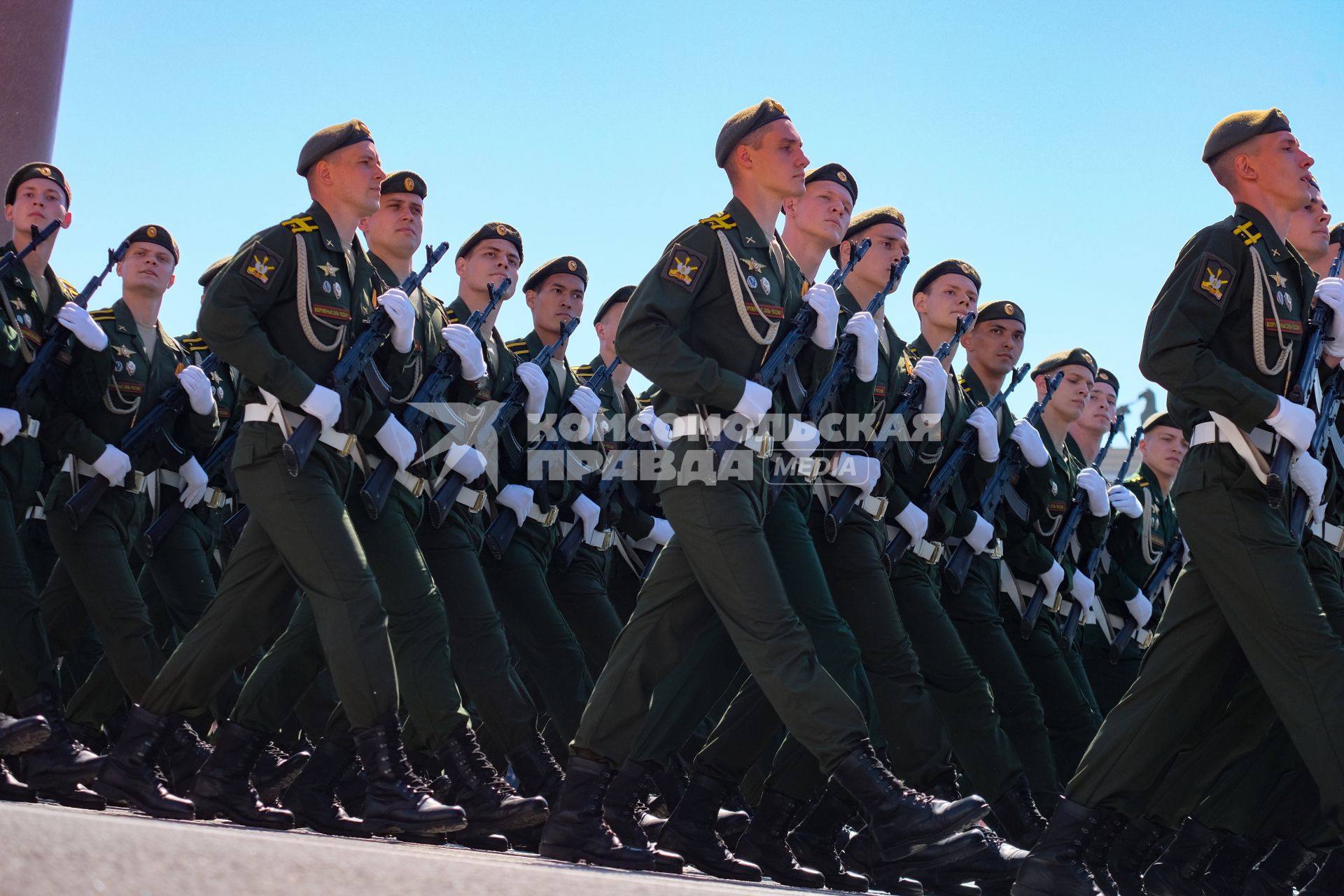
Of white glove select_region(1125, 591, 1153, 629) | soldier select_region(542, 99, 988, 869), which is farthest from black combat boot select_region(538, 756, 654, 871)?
white glove select_region(1125, 591, 1153, 629)

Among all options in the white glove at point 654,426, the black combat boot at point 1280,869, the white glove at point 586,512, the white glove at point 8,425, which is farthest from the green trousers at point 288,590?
the black combat boot at point 1280,869

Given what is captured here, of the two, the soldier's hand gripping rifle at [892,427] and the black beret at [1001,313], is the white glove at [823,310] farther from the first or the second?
the black beret at [1001,313]

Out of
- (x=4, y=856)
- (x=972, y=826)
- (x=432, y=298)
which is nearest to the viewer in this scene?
(x=4, y=856)

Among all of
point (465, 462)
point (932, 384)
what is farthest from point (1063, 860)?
point (465, 462)

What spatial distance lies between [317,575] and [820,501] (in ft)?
5.35

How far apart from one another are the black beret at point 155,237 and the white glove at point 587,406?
178cm

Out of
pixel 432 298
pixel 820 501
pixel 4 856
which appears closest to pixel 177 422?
pixel 432 298

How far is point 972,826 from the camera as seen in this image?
4.16 m

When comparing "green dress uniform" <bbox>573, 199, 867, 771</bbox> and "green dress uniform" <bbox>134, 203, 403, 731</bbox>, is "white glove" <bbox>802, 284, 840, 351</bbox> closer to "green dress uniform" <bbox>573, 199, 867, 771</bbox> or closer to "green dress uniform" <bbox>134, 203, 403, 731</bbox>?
"green dress uniform" <bbox>573, 199, 867, 771</bbox>

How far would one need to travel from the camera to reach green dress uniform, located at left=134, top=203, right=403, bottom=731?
15.2 ft

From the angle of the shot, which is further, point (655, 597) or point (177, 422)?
point (177, 422)

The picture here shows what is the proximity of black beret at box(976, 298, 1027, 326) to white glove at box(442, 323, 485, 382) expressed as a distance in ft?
7.51

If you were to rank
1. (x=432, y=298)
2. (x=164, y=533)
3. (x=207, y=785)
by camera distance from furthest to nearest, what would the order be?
(x=164, y=533)
(x=432, y=298)
(x=207, y=785)

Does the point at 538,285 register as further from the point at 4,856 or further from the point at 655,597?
the point at 4,856
